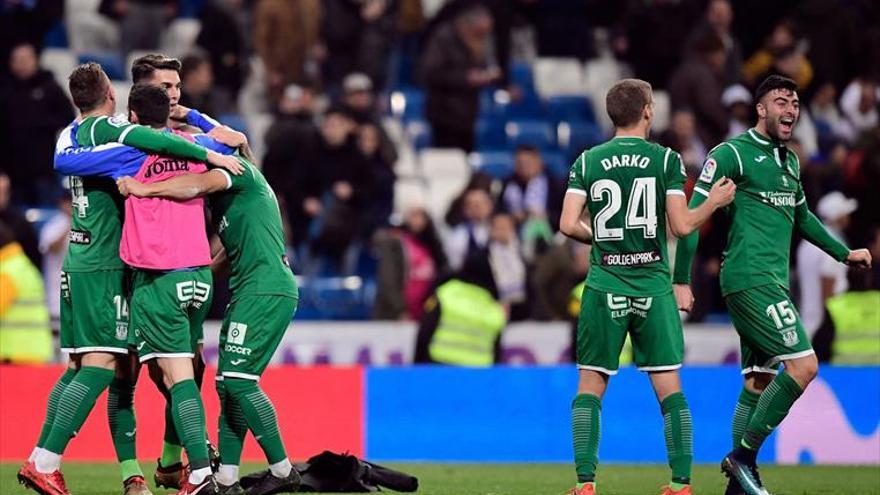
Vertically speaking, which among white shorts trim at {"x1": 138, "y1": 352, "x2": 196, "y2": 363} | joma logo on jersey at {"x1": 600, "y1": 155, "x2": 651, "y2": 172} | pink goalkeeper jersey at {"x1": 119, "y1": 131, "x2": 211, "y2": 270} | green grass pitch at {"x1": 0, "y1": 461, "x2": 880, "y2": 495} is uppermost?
joma logo on jersey at {"x1": 600, "y1": 155, "x2": 651, "y2": 172}

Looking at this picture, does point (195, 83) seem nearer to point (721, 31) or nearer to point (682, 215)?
point (721, 31)

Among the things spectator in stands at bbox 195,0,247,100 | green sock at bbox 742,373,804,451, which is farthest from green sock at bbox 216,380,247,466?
spectator in stands at bbox 195,0,247,100

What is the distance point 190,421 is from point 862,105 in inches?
507

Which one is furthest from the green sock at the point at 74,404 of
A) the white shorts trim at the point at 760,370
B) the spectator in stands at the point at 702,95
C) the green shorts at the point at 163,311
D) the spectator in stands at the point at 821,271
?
the spectator in stands at the point at 702,95

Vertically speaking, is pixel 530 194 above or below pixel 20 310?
above

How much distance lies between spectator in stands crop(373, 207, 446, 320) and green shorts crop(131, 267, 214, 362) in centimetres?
753

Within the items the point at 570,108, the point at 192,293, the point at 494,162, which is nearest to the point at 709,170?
the point at 192,293

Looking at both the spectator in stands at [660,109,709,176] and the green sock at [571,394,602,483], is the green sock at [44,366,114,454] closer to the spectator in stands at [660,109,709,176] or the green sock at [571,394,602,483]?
the green sock at [571,394,602,483]

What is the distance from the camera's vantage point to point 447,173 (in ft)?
65.2

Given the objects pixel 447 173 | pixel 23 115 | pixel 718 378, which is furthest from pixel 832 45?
pixel 23 115

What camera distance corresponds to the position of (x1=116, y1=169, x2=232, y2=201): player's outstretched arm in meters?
9.27

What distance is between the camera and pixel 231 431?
9625 mm

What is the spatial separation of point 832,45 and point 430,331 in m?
8.19

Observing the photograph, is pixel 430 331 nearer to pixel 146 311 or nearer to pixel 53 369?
pixel 53 369
